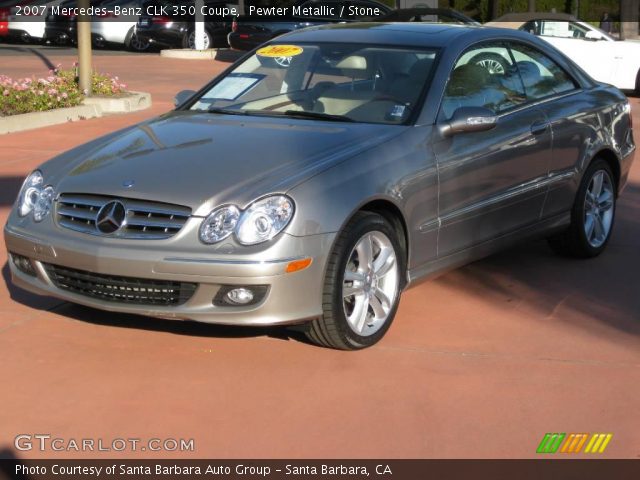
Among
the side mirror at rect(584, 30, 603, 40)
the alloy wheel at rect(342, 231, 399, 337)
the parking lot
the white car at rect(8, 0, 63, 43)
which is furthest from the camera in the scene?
the white car at rect(8, 0, 63, 43)

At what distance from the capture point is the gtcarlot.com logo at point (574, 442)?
172 inches

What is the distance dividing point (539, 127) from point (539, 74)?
532mm

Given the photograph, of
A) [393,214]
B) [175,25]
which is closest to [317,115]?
[393,214]

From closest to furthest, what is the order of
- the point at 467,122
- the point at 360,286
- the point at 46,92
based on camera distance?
1. the point at 360,286
2. the point at 467,122
3. the point at 46,92

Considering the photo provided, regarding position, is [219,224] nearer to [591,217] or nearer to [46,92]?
[591,217]

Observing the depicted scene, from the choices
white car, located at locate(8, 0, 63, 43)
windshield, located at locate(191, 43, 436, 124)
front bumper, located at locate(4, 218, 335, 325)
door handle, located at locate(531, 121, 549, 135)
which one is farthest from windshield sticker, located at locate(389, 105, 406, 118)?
white car, located at locate(8, 0, 63, 43)

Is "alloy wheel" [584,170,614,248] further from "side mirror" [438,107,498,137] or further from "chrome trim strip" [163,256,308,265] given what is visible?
"chrome trim strip" [163,256,308,265]

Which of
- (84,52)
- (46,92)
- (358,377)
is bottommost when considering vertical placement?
(46,92)

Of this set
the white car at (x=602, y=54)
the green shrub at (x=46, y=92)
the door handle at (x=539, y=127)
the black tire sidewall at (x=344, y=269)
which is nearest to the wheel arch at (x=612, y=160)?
the door handle at (x=539, y=127)

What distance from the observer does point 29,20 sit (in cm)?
2902

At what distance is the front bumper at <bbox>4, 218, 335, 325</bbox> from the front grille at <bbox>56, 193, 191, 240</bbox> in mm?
51

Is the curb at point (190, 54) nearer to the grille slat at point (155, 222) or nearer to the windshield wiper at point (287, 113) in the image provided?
the windshield wiper at point (287, 113)

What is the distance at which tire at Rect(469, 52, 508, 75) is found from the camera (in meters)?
6.52

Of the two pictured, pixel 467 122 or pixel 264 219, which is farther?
pixel 467 122
